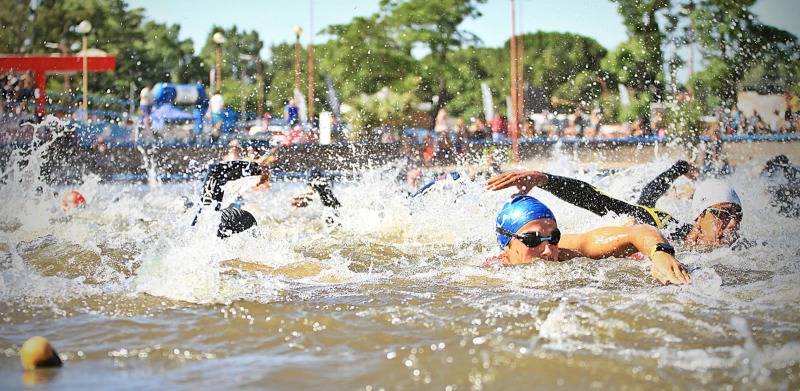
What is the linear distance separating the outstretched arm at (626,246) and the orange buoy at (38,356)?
3.39m

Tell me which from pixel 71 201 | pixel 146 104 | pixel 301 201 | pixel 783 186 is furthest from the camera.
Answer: pixel 146 104

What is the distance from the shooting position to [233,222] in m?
7.79

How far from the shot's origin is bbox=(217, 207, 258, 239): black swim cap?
767 centimetres

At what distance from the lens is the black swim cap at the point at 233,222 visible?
25.2 feet

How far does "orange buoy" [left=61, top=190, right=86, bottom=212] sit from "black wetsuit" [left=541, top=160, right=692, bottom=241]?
27.7ft

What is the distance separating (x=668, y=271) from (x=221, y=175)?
4140 mm

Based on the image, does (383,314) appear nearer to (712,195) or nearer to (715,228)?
(715,228)

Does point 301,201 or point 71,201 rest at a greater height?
point 301,201

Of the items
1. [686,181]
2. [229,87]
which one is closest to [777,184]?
[686,181]

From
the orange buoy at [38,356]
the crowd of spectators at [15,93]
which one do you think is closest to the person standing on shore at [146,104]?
the crowd of spectators at [15,93]

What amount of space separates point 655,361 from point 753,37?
586 inches

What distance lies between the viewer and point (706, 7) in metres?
16.3

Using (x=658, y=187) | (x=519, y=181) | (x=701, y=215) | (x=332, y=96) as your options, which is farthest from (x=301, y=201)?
(x=332, y=96)

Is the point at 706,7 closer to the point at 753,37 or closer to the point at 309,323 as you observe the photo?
the point at 753,37
